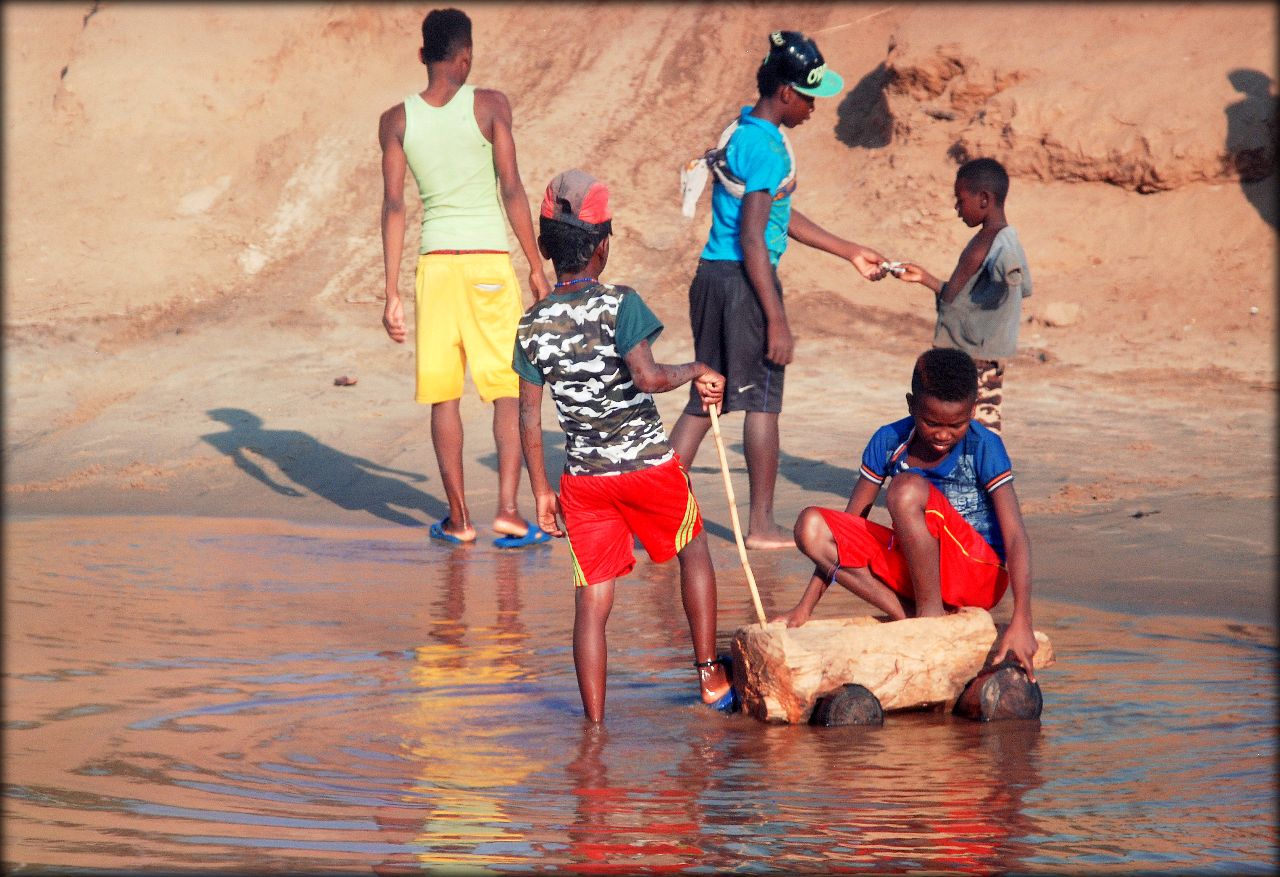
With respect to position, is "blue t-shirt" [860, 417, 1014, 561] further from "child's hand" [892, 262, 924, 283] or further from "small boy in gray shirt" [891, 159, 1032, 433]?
"small boy in gray shirt" [891, 159, 1032, 433]

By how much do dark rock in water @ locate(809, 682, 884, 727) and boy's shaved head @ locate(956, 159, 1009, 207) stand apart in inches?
120

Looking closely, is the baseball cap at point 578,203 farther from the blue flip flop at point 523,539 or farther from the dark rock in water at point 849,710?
the blue flip flop at point 523,539

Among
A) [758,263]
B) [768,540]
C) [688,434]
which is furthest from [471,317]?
[768,540]

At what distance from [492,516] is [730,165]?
2.39m

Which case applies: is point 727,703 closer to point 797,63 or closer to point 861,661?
point 861,661

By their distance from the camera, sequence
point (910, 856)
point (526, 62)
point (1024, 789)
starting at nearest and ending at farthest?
point (910, 856), point (1024, 789), point (526, 62)

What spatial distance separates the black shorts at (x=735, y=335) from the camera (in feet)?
22.2

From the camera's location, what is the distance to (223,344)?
1244cm

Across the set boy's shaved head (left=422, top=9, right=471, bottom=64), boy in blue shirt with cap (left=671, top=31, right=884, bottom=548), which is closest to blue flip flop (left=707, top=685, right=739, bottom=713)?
boy in blue shirt with cap (left=671, top=31, right=884, bottom=548)

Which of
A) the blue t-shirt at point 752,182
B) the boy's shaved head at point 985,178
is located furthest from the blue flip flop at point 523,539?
the boy's shaved head at point 985,178

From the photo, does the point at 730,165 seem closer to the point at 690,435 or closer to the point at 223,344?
the point at 690,435

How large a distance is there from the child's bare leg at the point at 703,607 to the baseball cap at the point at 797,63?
2.56 m

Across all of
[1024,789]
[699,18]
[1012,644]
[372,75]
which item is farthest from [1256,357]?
[372,75]

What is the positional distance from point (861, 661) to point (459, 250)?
3.41 m
